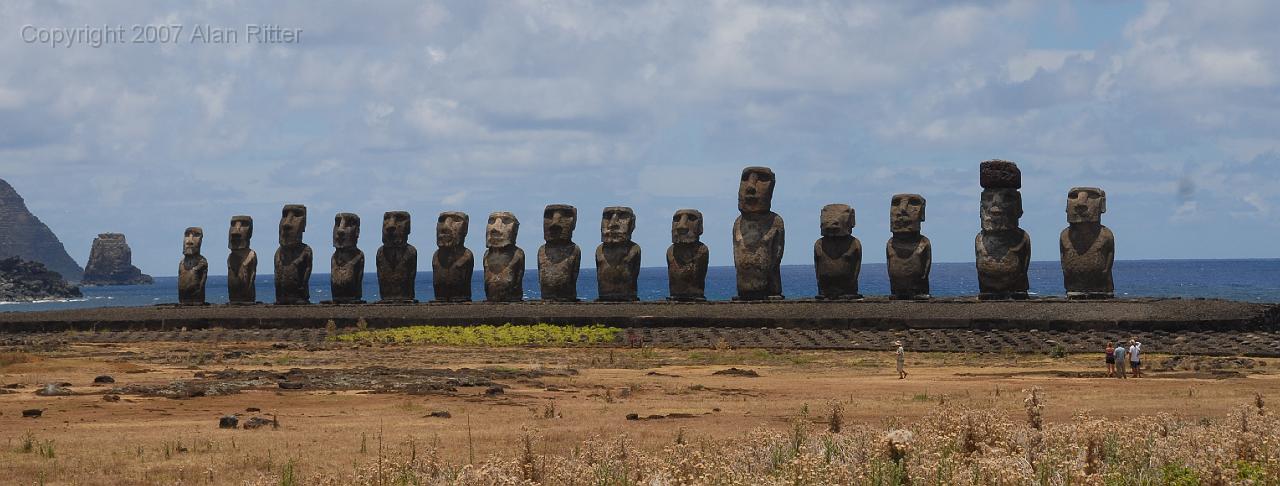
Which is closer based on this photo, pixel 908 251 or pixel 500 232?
pixel 908 251

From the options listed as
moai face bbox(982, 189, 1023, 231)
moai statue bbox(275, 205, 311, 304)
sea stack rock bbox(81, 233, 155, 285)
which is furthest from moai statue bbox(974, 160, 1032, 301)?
sea stack rock bbox(81, 233, 155, 285)

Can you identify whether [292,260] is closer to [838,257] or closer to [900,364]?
[838,257]

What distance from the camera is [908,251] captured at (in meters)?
33.0

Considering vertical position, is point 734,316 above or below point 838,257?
below

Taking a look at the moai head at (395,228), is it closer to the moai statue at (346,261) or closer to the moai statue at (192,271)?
the moai statue at (346,261)

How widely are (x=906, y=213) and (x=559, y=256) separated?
811cm

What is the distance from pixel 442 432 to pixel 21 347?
19148 mm

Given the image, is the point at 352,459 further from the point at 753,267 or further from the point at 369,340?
the point at 753,267

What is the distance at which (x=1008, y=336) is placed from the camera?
27.9 m

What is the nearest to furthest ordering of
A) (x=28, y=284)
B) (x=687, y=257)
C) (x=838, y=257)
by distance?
(x=838, y=257)
(x=687, y=257)
(x=28, y=284)

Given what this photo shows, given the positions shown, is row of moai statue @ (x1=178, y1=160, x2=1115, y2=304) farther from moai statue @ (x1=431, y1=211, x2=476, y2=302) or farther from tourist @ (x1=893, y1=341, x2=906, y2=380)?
tourist @ (x1=893, y1=341, x2=906, y2=380)

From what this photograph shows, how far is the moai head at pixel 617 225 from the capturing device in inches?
1409

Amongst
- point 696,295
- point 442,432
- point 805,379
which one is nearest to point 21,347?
point 696,295

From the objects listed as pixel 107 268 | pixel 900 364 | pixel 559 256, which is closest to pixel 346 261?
pixel 559 256
